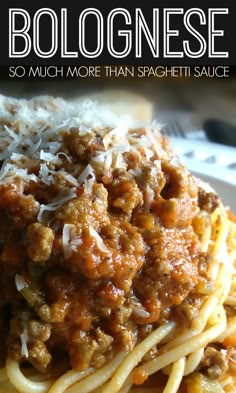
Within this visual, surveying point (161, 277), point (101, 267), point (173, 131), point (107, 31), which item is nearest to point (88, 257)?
point (101, 267)

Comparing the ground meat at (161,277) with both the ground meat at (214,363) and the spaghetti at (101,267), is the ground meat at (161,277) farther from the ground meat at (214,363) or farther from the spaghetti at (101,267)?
the ground meat at (214,363)

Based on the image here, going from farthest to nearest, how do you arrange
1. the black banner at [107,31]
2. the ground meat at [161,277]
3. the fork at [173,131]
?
the fork at [173,131], the black banner at [107,31], the ground meat at [161,277]

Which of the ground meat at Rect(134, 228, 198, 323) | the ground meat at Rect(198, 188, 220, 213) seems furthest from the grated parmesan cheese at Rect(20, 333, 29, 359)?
the ground meat at Rect(198, 188, 220, 213)

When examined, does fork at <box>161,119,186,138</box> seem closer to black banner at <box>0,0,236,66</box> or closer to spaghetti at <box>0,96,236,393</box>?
black banner at <box>0,0,236,66</box>

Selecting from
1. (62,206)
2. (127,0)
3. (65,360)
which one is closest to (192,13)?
(127,0)

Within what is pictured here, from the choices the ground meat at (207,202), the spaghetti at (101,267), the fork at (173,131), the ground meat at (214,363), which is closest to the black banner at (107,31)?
the fork at (173,131)

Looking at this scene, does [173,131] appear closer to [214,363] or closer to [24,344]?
[214,363]

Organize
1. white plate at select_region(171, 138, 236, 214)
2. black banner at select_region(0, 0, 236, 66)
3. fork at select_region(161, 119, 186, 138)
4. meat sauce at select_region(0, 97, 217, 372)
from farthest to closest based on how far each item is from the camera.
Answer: fork at select_region(161, 119, 186, 138) → white plate at select_region(171, 138, 236, 214) → black banner at select_region(0, 0, 236, 66) → meat sauce at select_region(0, 97, 217, 372)
